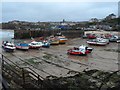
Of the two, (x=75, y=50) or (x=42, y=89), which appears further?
(x=75, y=50)

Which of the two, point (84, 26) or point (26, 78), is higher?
point (84, 26)

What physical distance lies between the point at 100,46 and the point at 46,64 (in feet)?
47.1

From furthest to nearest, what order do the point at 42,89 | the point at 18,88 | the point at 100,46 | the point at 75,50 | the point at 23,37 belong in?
1. the point at 23,37
2. the point at 100,46
3. the point at 75,50
4. the point at 18,88
5. the point at 42,89

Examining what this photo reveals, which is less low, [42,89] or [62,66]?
[42,89]

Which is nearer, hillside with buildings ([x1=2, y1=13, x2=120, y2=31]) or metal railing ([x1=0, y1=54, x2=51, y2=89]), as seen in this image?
metal railing ([x1=0, y1=54, x2=51, y2=89])

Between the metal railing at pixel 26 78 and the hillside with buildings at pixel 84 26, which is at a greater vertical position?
the hillside with buildings at pixel 84 26

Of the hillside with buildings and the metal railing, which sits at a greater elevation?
the hillside with buildings

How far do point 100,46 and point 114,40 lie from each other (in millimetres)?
4932

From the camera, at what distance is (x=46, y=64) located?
65.2 feet

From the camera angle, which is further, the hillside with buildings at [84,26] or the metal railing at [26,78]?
the hillside with buildings at [84,26]

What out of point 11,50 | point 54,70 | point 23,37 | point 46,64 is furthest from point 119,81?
point 23,37

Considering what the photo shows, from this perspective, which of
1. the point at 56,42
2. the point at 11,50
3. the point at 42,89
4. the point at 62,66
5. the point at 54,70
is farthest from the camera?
the point at 56,42

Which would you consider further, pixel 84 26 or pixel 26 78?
pixel 84 26

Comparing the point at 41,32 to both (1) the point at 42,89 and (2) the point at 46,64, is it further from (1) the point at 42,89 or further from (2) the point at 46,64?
(1) the point at 42,89
